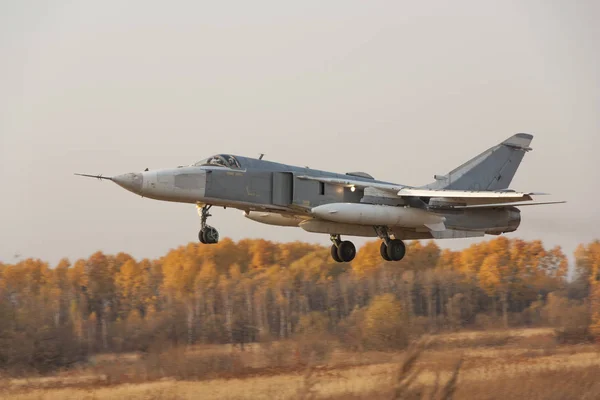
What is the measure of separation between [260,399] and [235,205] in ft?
18.1

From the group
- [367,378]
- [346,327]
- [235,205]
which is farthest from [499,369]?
[346,327]

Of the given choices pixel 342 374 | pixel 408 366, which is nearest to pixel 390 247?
pixel 342 374

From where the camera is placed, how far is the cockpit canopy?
25823mm

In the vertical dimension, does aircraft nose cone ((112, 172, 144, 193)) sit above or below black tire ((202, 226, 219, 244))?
above

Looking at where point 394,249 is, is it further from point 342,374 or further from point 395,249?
point 342,374

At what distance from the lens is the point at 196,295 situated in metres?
45.6

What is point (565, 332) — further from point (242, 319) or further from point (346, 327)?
point (242, 319)

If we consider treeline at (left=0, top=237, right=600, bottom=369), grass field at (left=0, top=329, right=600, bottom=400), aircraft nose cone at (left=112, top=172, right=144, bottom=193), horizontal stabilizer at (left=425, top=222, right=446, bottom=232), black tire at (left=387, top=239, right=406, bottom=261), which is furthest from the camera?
treeline at (left=0, top=237, right=600, bottom=369)

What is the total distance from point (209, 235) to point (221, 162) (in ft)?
6.85

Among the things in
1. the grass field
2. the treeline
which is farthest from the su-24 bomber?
the treeline

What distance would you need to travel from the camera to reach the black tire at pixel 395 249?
28609mm

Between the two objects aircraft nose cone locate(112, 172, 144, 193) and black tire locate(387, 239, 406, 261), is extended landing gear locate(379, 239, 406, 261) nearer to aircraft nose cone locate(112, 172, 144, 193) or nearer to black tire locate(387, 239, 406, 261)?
black tire locate(387, 239, 406, 261)

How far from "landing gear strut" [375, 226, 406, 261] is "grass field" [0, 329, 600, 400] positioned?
10.1 feet

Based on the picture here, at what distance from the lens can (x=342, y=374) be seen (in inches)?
1093
